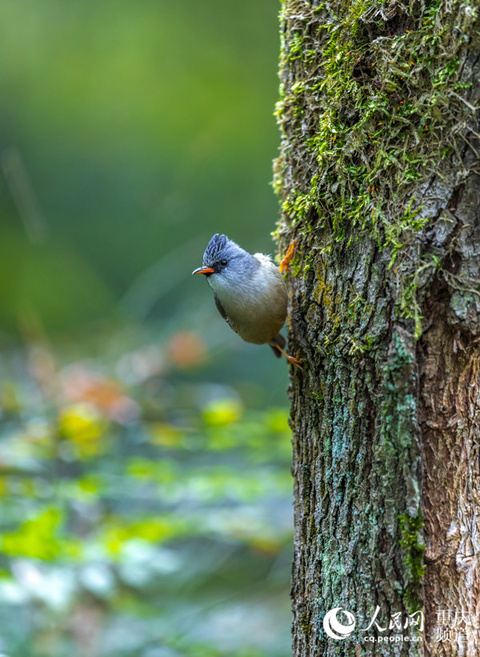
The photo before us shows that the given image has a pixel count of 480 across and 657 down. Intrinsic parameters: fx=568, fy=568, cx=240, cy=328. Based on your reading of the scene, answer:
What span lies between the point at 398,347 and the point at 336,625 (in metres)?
0.88

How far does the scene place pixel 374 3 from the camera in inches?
71.7

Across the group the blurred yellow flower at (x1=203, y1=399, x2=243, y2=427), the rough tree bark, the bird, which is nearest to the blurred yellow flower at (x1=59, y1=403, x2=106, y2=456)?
the blurred yellow flower at (x1=203, y1=399, x2=243, y2=427)

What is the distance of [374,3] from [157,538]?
2.66m

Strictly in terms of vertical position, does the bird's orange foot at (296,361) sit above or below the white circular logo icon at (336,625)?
→ above

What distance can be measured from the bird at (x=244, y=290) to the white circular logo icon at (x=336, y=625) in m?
1.39

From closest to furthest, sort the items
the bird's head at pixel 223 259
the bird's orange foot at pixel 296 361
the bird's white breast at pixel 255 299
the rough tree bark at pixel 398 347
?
the rough tree bark at pixel 398 347
the bird's orange foot at pixel 296 361
the bird's white breast at pixel 255 299
the bird's head at pixel 223 259

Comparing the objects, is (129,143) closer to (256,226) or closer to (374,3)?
(256,226)

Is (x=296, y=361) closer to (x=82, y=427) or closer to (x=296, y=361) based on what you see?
(x=296, y=361)

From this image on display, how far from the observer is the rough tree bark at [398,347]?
1.65 m

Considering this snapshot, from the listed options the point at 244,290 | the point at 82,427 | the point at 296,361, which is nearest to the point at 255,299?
the point at 244,290

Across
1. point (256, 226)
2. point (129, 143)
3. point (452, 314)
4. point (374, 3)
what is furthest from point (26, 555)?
point (129, 143)

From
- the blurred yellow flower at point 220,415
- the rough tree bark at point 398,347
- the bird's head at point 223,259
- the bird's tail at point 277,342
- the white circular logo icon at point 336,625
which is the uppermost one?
the bird's head at point 223,259

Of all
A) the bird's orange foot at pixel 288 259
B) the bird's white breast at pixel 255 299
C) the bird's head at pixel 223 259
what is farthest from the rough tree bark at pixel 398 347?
the bird's head at pixel 223 259

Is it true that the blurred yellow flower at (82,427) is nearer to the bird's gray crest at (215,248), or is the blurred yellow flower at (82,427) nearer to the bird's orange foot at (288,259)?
the bird's gray crest at (215,248)
